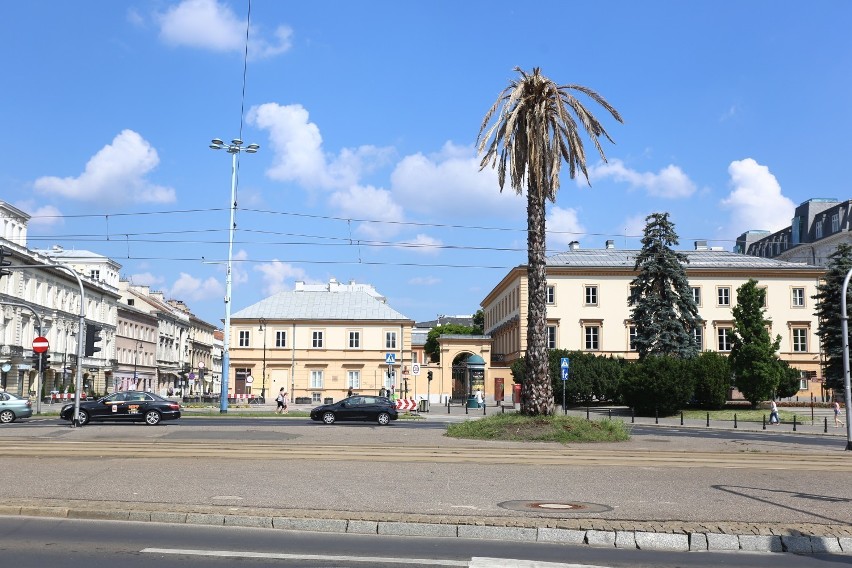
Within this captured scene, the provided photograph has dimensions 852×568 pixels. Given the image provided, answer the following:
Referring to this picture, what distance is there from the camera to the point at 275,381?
74.6 meters

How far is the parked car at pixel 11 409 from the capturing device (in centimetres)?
3394

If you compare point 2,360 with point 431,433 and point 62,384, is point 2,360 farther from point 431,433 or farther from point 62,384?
point 431,433

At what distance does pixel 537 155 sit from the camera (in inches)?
1055

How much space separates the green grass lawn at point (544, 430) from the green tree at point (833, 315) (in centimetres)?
3752

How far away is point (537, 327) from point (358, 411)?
39.0ft

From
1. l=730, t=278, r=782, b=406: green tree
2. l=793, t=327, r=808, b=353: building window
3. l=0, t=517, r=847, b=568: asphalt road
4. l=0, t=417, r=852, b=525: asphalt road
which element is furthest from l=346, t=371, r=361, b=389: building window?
l=0, t=517, r=847, b=568: asphalt road

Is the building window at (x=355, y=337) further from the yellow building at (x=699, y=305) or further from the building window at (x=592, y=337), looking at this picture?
the building window at (x=592, y=337)

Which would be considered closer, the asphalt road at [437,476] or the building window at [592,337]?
the asphalt road at [437,476]

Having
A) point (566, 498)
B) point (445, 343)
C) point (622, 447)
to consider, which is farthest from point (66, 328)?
point (566, 498)

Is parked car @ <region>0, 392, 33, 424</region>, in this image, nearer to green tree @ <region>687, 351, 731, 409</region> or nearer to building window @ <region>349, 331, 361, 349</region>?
green tree @ <region>687, 351, 731, 409</region>

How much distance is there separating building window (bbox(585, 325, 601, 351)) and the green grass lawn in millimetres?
47396

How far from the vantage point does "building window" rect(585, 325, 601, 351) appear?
239 feet

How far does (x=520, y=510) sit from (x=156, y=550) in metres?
4.80

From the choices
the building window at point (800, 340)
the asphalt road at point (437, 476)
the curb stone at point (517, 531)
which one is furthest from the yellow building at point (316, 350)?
the curb stone at point (517, 531)
